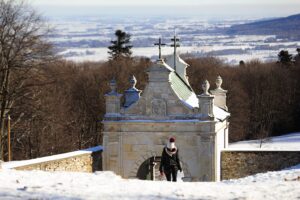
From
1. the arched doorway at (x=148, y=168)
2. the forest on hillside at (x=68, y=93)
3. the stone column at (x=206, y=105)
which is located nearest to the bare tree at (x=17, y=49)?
the forest on hillside at (x=68, y=93)

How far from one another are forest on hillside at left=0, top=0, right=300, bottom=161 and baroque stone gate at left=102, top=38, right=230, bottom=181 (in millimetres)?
8246

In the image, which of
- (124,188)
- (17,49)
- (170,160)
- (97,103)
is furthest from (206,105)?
(97,103)

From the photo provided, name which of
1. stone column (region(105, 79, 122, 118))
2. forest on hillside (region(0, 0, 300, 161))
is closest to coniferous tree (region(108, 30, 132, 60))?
forest on hillside (region(0, 0, 300, 161))

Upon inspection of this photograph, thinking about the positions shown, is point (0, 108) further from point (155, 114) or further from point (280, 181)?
point (280, 181)

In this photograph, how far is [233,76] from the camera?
75.9 m

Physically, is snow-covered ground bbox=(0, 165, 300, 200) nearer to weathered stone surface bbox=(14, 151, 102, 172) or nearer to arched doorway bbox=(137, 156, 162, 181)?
weathered stone surface bbox=(14, 151, 102, 172)

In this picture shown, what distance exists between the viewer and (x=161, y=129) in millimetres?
25344

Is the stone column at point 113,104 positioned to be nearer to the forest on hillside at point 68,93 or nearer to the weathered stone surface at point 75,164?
the weathered stone surface at point 75,164

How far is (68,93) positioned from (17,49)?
79.0 ft

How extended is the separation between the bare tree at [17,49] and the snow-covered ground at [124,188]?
55.8ft

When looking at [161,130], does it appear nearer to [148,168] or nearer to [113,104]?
[113,104]

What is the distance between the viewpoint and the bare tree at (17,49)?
34531 millimetres

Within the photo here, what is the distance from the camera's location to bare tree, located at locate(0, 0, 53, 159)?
34531mm

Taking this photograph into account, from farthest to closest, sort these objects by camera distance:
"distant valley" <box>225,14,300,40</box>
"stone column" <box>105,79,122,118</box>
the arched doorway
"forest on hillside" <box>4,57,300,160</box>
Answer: "distant valley" <box>225,14,300,40</box>
"forest on hillside" <box>4,57,300,160</box>
the arched doorway
"stone column" <box>105,79,122,118</box>
